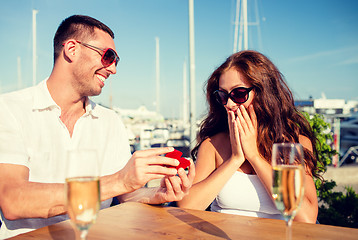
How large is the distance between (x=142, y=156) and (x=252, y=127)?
119 centimetres

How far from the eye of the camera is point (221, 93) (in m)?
2.87

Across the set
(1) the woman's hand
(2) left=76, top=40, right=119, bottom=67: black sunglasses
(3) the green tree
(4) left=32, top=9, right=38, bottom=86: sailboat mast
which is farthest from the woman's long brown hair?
(4) left=32, top=9, right=38, bottom=86: sailboat mast

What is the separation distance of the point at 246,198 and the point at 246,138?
498mm

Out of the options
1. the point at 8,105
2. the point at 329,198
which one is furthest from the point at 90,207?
the point at 329,198

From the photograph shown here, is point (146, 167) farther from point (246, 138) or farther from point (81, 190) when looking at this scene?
point (246, 138)

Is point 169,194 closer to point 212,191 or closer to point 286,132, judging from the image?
point 212,191

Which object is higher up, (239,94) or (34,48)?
(34,48)

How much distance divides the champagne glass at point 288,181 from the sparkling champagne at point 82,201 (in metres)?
0.70

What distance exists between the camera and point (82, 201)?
1035 millimetres

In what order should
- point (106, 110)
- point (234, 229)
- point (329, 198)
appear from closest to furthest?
1. point (234, 229)
2. point (106, 110)
3. point (329, 198)

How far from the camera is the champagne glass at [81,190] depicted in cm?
103

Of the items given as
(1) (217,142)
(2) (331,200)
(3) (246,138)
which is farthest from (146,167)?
(2) (331,200)

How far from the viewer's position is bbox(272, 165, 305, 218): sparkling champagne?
1.16 m

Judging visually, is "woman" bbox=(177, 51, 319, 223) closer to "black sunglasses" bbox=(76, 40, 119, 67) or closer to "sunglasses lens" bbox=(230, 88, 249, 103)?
"sunglasses lens" bbox=(230, 88, 249, 103)
